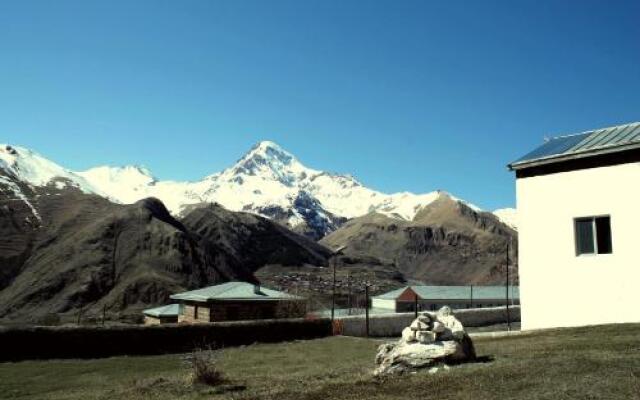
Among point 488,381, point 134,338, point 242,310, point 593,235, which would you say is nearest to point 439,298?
point 242,310

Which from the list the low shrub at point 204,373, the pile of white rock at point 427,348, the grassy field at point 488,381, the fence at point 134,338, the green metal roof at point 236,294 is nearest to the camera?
the grassy field at point 488,381

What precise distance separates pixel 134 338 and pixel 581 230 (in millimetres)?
25153

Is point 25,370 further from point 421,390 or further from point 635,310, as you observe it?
point 635,310

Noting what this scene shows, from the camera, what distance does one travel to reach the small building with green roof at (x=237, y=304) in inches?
1828

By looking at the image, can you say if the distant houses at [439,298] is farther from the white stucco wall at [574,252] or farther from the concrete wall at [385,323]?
the white stucco wall at [574,252]

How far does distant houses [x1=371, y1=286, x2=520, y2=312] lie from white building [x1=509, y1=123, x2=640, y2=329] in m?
47.0

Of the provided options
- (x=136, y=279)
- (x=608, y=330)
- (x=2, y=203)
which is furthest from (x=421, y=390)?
(x=2, y=203)

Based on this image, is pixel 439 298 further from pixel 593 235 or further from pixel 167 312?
pixel 593 235

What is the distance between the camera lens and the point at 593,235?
74.2ft

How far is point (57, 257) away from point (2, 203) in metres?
27.2

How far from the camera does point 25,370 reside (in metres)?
26.3

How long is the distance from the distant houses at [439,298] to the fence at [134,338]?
3410cm

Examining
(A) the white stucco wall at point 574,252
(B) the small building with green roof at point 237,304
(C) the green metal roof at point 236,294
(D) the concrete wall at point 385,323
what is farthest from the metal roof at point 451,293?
(A) the white stucco wall at point 574,252

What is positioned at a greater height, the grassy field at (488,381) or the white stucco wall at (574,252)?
the white stucco wall at (574,252)
